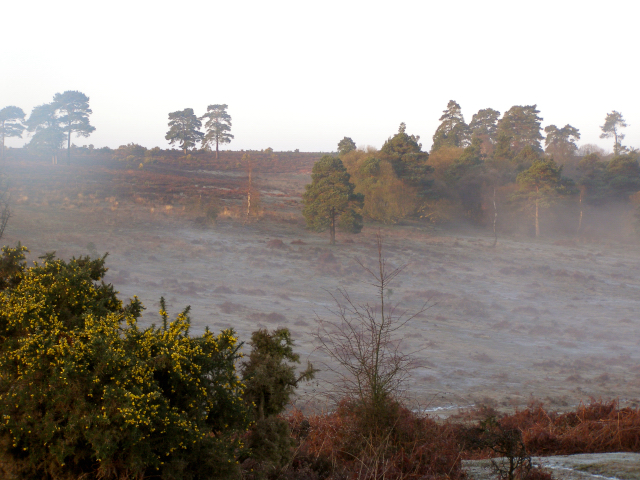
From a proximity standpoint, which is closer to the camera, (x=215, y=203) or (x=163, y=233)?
(x=163, y=233)

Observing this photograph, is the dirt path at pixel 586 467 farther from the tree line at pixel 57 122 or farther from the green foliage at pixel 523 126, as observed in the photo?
the green foliage at pixel 523 126

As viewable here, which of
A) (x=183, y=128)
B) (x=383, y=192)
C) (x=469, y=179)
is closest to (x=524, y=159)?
(x=469, y=179)

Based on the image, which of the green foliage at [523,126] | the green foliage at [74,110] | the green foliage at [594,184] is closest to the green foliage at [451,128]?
the green foliage at [523,126]

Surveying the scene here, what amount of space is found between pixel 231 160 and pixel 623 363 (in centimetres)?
4928

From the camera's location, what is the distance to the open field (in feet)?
49.3

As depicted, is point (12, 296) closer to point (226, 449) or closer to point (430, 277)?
Answer: point (226, 449)

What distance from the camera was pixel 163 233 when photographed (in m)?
28.8

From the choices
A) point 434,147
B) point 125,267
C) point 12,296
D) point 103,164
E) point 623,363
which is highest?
point 434,147

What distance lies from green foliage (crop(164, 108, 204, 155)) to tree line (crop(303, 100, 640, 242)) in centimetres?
1962

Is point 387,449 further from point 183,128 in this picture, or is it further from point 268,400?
point 183,128

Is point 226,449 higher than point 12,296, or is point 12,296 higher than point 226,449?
point 12,296

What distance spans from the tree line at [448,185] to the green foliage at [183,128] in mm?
19617

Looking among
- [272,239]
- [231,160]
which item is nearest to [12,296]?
[272,239]

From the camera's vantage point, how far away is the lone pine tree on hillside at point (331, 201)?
108 feet
